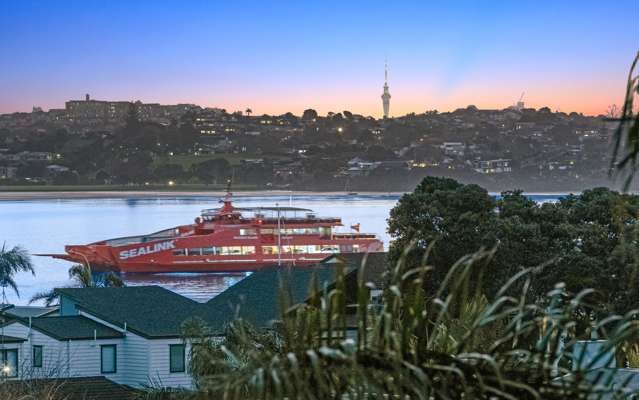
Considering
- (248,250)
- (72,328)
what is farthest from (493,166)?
(72,328)

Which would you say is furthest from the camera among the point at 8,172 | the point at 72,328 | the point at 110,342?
the point at 8,172

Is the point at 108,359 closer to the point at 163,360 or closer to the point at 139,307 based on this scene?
the point at 163,360

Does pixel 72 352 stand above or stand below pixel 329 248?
above

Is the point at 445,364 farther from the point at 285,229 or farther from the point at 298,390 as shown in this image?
the point at 285,229

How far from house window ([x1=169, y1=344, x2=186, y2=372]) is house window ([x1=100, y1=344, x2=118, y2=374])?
96 cm

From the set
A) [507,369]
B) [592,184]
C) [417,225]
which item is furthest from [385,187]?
[507,369]

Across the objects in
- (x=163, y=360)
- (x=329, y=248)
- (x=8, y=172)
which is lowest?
(x=329, y=248)

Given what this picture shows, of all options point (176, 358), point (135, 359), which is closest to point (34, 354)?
point (135, 359)

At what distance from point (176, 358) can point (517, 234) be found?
10955mm

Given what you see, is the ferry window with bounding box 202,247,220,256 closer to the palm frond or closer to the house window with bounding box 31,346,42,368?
the house window with bounding box 31,346,42,368

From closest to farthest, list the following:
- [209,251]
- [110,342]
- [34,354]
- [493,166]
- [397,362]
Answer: [397,362] < [34,354] < [110,342] < [209,251] < [493,166]

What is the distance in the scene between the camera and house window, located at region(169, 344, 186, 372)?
19120 mm

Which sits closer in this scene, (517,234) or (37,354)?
(37,354)

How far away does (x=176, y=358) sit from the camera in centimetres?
1931
